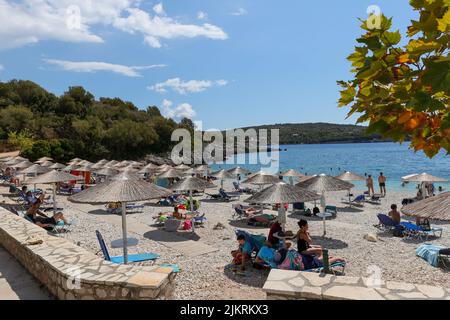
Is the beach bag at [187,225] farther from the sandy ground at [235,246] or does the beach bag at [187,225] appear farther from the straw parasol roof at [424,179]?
the straw parasol roof at [424,179]

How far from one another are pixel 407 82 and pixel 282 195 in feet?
24.5

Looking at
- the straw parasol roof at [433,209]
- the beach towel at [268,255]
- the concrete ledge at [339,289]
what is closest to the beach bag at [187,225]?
the beach towel at [268,255]

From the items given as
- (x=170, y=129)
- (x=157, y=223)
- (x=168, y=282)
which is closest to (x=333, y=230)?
(x=157, y=223)

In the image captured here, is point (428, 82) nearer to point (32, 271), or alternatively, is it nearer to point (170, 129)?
point (32, 271)

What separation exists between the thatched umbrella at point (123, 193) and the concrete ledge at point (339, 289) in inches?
→ 166

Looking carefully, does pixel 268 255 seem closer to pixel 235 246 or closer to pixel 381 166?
pixel 235 246

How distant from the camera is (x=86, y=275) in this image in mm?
4207

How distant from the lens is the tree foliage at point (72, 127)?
147 ft

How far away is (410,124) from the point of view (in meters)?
1.79

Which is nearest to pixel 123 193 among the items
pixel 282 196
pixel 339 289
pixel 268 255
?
pixel 268 255

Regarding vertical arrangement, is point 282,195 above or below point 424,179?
above

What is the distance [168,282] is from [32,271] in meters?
3.10

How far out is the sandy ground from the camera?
6691 millimetres

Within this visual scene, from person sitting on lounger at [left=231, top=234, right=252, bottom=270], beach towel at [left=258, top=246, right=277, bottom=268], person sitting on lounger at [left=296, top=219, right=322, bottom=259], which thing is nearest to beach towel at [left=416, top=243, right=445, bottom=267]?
person sitting on lounger at [left=296, top=219, right=322, bottom=259]
